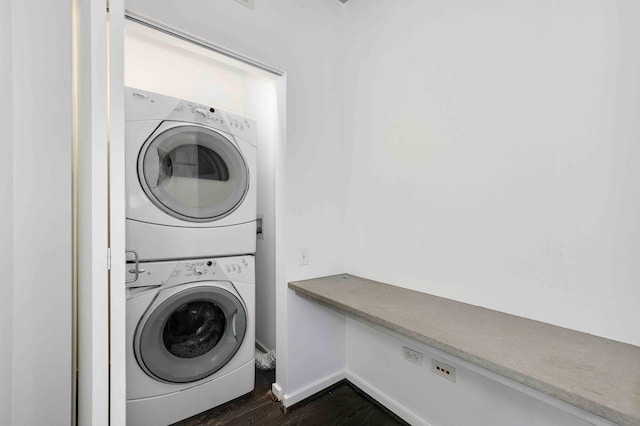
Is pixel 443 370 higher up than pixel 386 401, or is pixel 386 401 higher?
pixel 443 370

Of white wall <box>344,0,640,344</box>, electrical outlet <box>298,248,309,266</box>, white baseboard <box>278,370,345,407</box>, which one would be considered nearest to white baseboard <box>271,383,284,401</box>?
white baseboard <box>278,370,345,407</box>

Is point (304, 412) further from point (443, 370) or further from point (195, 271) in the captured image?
point (195, 271)

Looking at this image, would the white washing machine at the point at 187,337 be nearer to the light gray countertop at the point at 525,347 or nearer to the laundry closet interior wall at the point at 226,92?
the laundry closet interior wall at the point at 226,92

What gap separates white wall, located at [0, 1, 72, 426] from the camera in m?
1.12

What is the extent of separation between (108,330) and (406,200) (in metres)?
1.50

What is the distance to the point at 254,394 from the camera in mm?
1859

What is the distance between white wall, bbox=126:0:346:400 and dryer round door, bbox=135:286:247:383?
0.31 metres

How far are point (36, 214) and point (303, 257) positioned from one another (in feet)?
4.35

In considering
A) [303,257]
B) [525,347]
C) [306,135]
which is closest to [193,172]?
[306,135]

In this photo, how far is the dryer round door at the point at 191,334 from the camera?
1.50 m

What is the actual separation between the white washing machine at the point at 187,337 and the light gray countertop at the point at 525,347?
640mm

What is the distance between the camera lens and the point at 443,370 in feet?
4.74

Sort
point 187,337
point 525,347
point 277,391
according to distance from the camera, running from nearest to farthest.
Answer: point 525,347 < point 187,337 < point 277,391

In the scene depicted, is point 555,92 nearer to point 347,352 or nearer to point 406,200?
point 406,200
